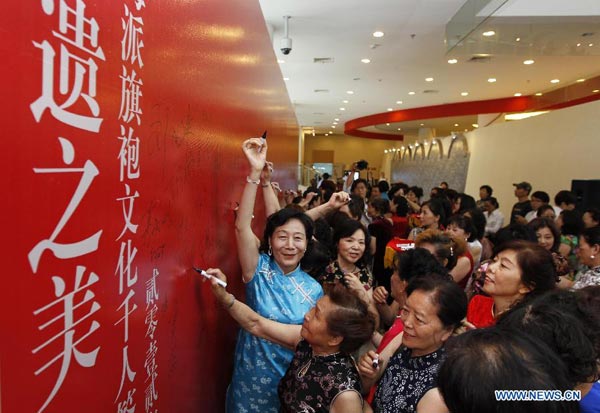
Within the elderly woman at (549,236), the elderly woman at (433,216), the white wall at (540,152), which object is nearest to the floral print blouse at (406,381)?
the elderly woman at (549,236)

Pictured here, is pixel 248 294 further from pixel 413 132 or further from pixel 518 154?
pixel 413 132

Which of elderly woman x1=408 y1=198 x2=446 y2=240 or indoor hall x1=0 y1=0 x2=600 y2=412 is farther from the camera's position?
elderly woman x1=408 y1=198 x2=446 y2=240

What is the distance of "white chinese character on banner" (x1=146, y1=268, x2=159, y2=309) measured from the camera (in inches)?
41.3

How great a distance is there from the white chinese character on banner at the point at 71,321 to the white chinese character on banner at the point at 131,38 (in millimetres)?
436

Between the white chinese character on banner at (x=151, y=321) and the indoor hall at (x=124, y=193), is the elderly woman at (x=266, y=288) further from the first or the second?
the white chinese character on banner at (x=151, y=321)

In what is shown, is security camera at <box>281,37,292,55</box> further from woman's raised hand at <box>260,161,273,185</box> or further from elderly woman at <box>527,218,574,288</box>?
elderly woman at <box>527,218,574,288</box>

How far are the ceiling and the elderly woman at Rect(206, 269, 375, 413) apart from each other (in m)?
4.49

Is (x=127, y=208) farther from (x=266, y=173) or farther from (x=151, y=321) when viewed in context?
(x=266, y=173)

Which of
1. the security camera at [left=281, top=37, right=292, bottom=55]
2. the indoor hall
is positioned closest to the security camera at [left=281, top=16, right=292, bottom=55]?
the security camera at [left=281, top=37, right=292, bottom=55]

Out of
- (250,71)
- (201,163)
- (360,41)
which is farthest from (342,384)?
(360,41)

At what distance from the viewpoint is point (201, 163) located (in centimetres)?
154

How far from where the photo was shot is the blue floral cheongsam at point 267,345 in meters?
1.78

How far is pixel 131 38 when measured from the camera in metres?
0.90

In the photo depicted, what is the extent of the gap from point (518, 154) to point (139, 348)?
32.6 feet
